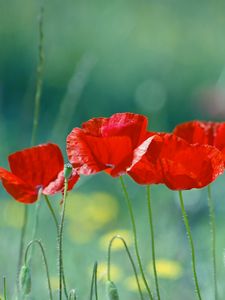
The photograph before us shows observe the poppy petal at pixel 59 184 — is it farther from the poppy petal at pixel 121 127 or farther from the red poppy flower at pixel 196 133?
the red poppy flower at pixel 196 133

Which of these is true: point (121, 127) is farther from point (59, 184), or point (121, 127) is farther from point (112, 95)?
point (112, 95)

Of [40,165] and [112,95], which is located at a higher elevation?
[112,95]

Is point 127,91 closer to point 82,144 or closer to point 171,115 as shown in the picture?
point 171,115

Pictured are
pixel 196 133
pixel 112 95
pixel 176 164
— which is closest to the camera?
pixel 176 164

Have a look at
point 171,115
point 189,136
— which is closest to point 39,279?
point 189,136

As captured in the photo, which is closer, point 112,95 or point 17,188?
point 17,188

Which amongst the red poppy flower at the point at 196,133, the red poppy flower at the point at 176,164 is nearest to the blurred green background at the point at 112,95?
the red poppy flower at the point at 196,133

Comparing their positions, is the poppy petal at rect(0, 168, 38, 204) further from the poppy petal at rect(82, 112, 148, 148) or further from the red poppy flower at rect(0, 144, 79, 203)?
the poppy petal at rect(82, 112, 148, 148)

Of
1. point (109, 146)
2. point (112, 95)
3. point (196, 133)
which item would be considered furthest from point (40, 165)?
point (112, 95)
